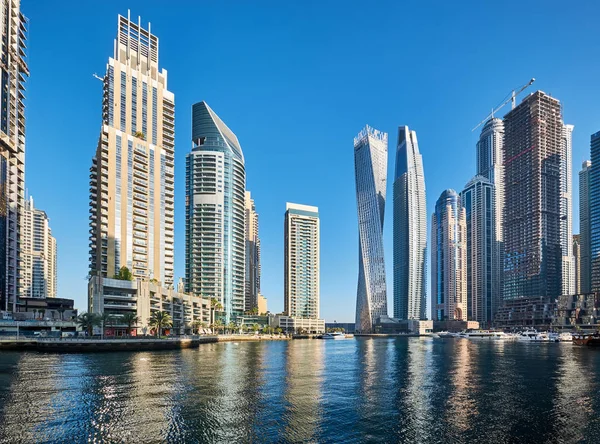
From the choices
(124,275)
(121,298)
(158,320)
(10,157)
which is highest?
(10,157)

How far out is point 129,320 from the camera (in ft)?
536

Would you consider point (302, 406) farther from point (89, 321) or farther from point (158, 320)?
point (158, 320)

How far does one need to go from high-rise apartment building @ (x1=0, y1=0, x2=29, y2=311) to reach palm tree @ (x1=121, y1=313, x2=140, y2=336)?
42599 millimetres

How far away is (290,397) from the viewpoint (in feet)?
201

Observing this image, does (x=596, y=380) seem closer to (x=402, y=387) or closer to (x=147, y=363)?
(x=402, y=387)

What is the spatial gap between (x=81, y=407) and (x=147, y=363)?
4820 cm

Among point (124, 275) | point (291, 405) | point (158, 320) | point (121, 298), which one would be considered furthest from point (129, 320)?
point (291, 405)

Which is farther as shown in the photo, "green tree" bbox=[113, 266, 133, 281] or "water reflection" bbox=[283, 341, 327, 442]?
"green tree" bbox=[113, 266, 133, 281]

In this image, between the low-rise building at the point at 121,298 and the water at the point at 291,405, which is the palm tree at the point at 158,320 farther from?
the water at the point at 291,405

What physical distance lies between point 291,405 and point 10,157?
567ft

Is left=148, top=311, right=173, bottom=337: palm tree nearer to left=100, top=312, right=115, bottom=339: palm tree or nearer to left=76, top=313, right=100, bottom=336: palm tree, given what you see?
left=100, top=312, right=115, bottom=339: palm tree

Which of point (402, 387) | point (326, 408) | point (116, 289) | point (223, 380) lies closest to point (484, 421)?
point (326, 408)

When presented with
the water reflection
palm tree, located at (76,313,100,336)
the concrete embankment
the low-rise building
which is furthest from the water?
the low-rise building

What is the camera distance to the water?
4384 cm
